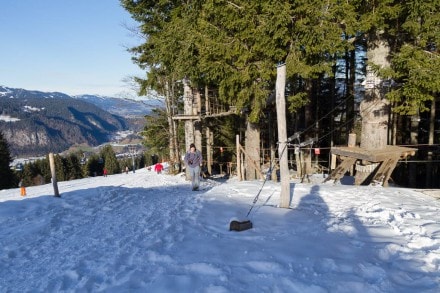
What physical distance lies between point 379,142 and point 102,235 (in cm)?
870

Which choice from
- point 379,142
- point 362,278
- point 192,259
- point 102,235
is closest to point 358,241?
point 362,278

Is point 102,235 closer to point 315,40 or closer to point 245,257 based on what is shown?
point 245,257

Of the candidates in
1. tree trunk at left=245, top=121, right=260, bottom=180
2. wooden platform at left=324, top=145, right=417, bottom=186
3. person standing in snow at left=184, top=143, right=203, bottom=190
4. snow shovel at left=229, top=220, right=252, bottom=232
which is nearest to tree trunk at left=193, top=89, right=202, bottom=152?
tree trunk at left=245, top=121, right=260, bottom=180

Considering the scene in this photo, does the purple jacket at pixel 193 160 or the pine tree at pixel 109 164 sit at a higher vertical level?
the purple jacket at pixel 193 160

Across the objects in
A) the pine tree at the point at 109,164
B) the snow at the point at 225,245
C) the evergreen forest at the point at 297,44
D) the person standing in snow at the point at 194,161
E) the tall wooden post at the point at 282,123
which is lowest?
the pine tree at the point at 109,164

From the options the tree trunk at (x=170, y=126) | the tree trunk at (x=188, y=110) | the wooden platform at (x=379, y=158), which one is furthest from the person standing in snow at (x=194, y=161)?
the tree trunk at (x=170, y=126)

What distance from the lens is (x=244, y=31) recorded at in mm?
10055

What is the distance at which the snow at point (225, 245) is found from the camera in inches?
158

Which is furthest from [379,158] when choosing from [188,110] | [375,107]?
[188,110]

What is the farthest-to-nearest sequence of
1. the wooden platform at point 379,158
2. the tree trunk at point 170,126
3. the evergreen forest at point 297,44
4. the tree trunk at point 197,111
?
the tree trunk at point 170,126
the tree trunk at point 197,111
the wooden platform at point 379,158
the evergreen forest at point 297,44

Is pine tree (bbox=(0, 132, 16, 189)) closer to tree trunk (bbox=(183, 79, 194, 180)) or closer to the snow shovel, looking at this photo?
tree trunk (bbox=(183, 79, 194, 180))

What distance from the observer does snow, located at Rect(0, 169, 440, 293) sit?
13.2ft

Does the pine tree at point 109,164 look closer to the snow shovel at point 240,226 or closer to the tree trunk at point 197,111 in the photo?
the tree trunk at point 197,111

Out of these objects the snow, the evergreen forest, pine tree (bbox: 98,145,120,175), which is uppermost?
the evergreen forest
